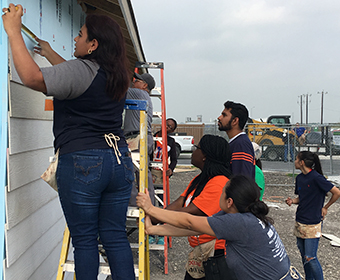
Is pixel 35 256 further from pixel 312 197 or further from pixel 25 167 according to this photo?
pixel 312 197

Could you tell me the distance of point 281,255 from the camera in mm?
2102

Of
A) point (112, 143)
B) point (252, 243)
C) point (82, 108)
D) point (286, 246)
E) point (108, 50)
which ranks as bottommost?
point (286, 246)

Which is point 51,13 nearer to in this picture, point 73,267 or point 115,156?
point 115,156

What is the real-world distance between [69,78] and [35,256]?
4.32 ft

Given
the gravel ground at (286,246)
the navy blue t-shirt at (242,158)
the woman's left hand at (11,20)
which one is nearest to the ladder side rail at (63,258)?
the woman's left hand at (11,20)

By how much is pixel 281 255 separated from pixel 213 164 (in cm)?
88

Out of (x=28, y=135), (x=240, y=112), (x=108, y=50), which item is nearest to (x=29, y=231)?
(x=28, y=135)

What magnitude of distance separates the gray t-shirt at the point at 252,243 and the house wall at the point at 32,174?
117 cm

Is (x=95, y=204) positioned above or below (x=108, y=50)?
below

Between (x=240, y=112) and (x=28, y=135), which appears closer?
(x=28, y=135)

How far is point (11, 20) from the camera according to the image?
5.32 feet

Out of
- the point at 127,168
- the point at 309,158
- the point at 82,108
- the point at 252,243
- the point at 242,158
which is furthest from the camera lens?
the point at 309,158

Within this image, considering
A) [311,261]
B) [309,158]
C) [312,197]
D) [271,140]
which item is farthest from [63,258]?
[271,140]

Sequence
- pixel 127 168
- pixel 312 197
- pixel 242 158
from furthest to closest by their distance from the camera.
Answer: pixel 312 197 → pixel 242 158 → pixel 127 168
